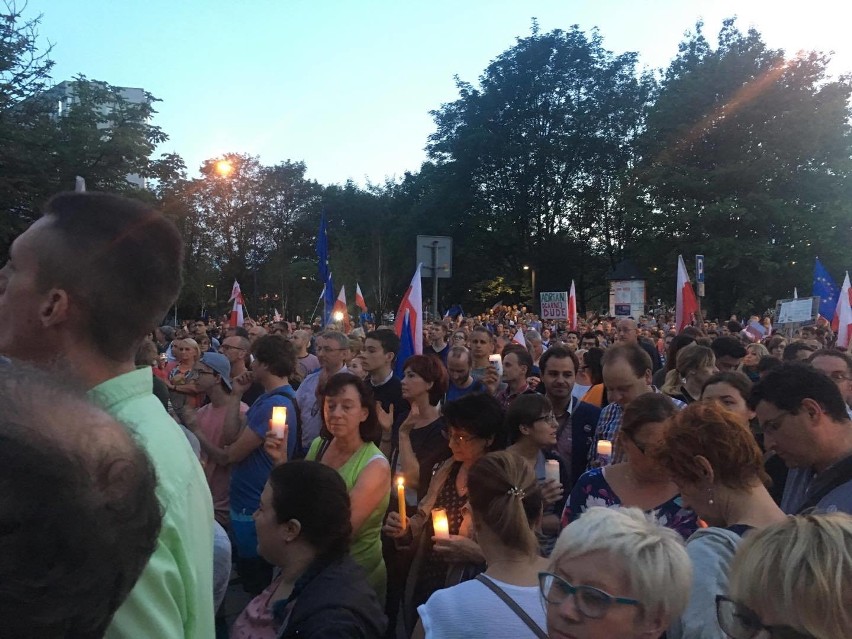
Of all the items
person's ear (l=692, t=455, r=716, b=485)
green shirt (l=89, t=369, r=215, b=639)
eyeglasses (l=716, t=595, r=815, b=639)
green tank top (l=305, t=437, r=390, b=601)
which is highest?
green shirt (l=89, t=369, r=215, b=639)

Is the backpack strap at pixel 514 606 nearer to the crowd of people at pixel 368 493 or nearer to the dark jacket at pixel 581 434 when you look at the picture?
the crowd of people at pixel 368 493

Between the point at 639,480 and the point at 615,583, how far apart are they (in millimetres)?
1598

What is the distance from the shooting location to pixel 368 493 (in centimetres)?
374

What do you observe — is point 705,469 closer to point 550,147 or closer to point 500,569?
point 500,569

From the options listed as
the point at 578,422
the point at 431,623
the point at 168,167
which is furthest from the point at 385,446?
the point at 168,167

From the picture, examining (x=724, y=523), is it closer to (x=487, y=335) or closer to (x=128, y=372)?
(x=128, y=372)

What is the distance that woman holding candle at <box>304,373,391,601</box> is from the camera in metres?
3.70

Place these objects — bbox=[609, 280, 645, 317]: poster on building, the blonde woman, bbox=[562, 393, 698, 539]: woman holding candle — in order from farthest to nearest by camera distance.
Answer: bbox=[609, 280, 645, 317]: poster on building → the blonde woman → bbox=[562, 393, 698, 539]: woman holding candle

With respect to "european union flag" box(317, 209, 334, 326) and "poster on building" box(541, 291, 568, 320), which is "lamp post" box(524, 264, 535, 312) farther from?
"european union flag" box(317, 209, 334, 326)

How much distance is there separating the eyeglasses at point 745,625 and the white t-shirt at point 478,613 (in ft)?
2.40

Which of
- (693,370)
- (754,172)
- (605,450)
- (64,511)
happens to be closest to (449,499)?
(605,450)

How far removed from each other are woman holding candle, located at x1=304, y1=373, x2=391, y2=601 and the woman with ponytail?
2.69ft

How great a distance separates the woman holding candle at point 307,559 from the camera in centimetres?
254

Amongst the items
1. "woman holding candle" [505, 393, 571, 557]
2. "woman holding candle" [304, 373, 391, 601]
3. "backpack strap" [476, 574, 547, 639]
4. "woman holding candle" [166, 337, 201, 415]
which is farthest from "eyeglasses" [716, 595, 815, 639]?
"woman holding candle" [166, 337, 201, 415]
